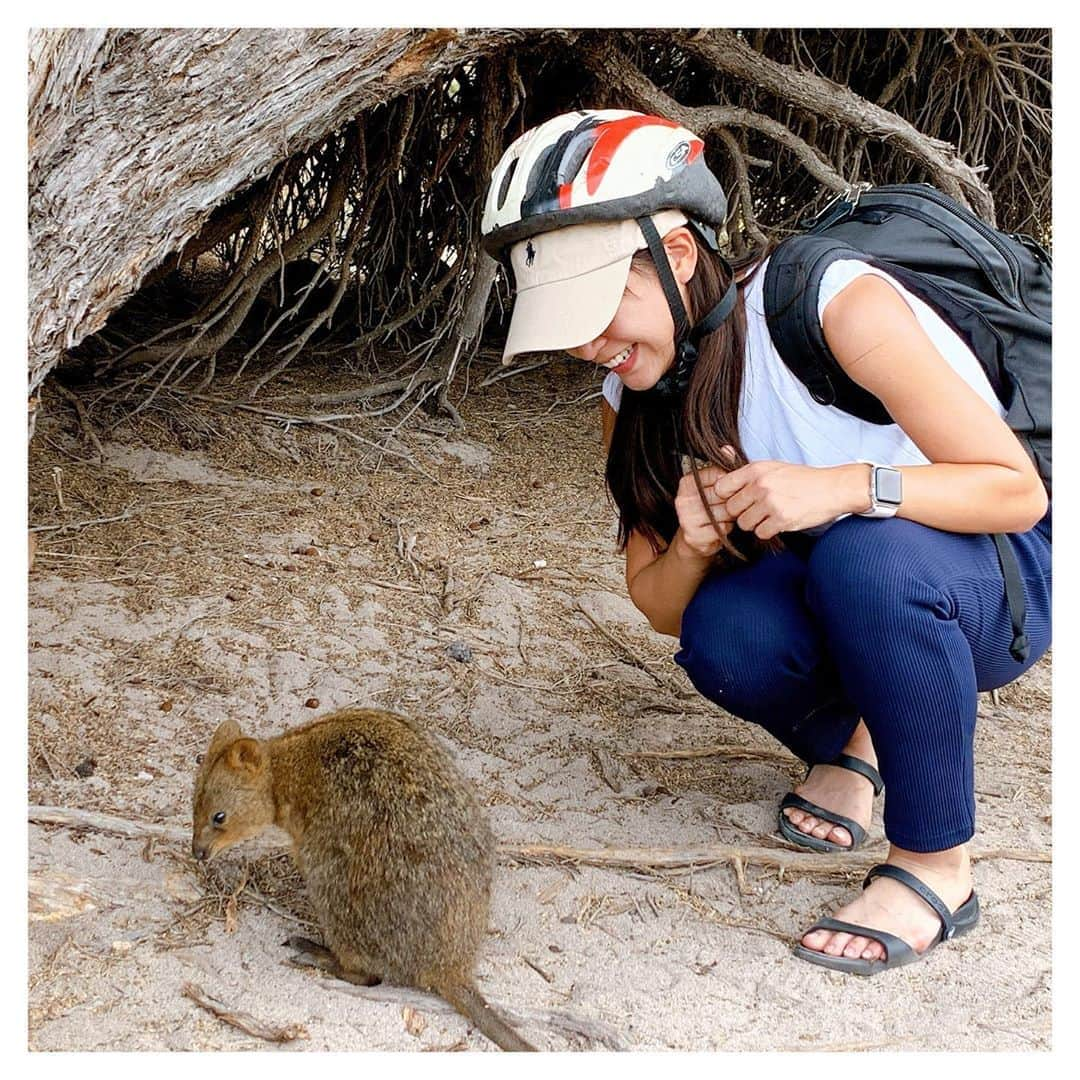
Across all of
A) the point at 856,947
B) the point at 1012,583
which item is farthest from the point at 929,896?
the point at 1012,583

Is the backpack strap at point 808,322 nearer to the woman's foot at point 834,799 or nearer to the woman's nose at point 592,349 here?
the woman's nose at point 592,349

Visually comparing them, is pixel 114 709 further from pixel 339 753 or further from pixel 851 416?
pixel 851 416

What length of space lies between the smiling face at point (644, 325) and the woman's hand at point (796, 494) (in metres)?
0.33

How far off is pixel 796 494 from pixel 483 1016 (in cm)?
130

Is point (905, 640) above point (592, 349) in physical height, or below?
below

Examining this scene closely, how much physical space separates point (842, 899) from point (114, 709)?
2.15 m

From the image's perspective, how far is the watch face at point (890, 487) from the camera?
282cm

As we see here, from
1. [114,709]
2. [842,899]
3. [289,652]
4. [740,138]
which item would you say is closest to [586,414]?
[740,138]

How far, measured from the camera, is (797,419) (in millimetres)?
2939

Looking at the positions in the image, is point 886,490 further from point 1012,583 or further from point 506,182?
point 506,182

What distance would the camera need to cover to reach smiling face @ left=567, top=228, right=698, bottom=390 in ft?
9.19

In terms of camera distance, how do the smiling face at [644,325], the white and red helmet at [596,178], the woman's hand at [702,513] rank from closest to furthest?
the white and red helmet at [596,178]
the smiling face at [644,325]
the woman's hand at [702,513]

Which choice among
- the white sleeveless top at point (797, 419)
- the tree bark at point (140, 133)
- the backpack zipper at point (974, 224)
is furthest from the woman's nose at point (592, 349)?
the tree bark at point (140, 133)

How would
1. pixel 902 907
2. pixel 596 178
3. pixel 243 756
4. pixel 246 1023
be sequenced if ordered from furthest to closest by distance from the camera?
pixel 243 756 < pixel 902 907 < pixel 596 178 < pixel 246 1023
